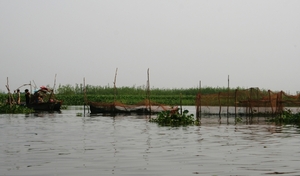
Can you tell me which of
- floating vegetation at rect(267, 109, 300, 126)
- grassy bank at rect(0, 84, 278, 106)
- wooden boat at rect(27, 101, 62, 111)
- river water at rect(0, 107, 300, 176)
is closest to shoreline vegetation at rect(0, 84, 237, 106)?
grassy bank at rect(0, 84, 278, 106)

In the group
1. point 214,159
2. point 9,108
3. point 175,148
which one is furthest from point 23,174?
point 9,108

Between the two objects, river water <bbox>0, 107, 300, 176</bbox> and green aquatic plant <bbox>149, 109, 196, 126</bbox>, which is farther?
green aquatic plant <bbox>149, 109, 196, 126</bbox>

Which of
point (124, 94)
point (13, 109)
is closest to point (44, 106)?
point (13, 109)

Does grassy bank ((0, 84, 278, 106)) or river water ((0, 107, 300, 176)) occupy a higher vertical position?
grassy bank ((0, 84, 278, 106))

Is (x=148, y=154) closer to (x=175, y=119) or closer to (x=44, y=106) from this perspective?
(x=175, y=119)

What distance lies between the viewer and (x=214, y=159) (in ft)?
32.8

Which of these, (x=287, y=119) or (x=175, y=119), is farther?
(x=287, y=119)

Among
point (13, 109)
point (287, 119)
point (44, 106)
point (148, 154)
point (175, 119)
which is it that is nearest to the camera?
point (148, 154)

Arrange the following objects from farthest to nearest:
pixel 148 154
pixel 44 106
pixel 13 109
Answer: pixel 44 106
pixel 13 109
pixel 148 154

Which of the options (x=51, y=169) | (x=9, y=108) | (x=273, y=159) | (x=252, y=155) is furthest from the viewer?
(x=9, y=108)

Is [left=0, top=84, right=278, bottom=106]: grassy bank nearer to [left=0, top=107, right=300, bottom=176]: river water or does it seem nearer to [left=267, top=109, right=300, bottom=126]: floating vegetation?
[left=267, top=109, right=300, bottom=126]: floating vegetation

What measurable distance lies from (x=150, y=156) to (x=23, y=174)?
3.05 m

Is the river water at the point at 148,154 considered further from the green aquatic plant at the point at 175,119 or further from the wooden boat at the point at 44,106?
the wooden boat at the point at 44,106

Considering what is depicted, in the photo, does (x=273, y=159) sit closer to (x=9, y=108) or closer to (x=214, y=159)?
(x=214, y=159)
